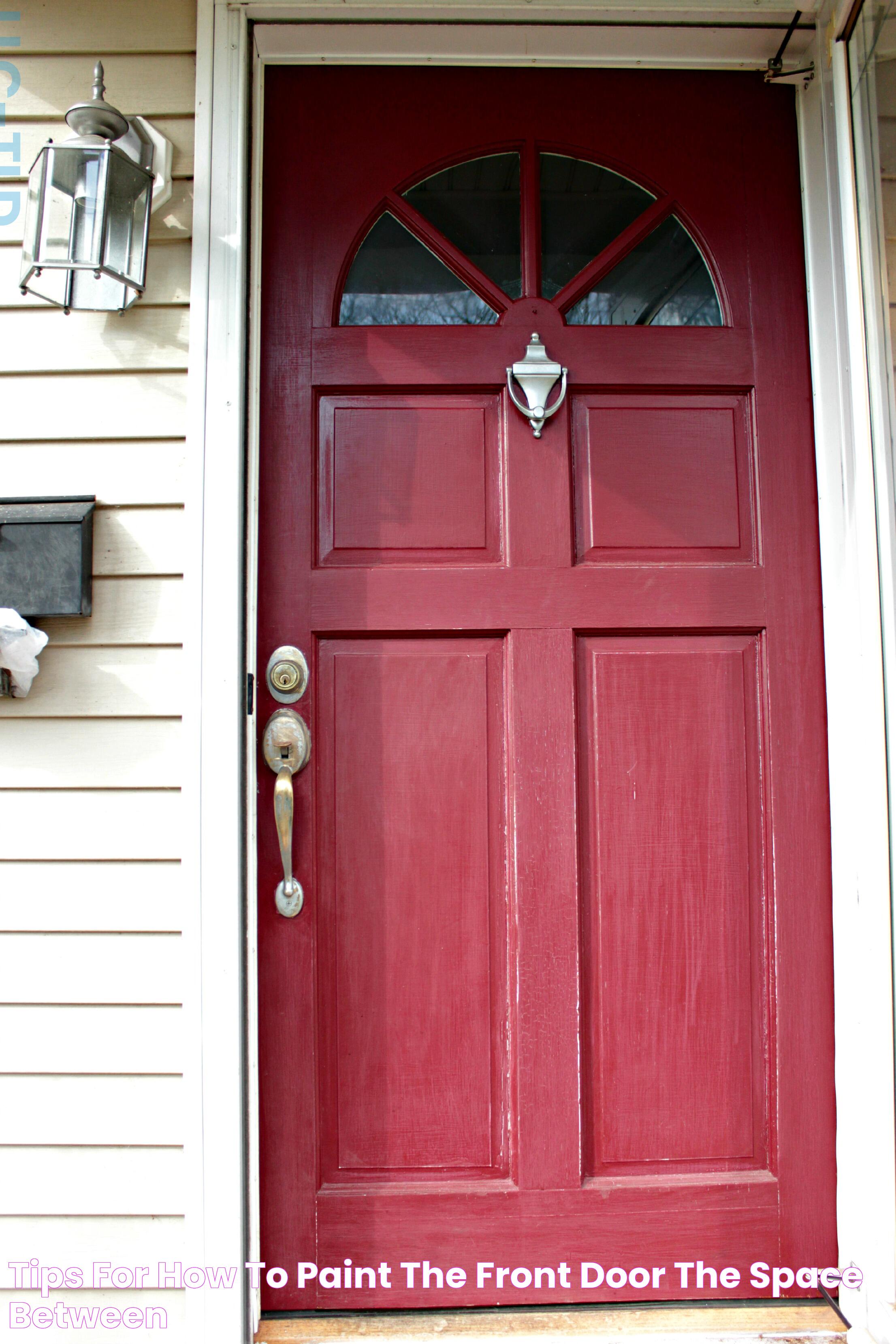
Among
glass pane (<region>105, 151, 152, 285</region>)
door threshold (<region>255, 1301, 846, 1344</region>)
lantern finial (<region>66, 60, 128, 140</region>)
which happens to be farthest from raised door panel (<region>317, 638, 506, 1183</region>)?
lantern finial (<region>66, 60, 128, 140</region>)

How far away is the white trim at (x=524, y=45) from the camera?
1.49 metres

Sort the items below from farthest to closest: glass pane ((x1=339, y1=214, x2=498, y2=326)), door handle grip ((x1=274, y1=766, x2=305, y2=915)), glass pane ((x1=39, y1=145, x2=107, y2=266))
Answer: glass pane ((x1=339, y1=214, x2=498, y2=326)) < door handle grip ((x1=274, y1=766, x2=305, y2=915)) < glass pane ((x1=39, y1=145, x2=107, y2=266))

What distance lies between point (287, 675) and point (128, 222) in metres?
0.77

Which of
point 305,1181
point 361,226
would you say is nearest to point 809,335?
point 361,226

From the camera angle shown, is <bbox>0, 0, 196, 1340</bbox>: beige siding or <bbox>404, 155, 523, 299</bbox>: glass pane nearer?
<bbox>0, 0, 196, 1340</bbox>: beige siding

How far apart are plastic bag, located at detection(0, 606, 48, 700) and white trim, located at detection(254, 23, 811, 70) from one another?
3.52ft

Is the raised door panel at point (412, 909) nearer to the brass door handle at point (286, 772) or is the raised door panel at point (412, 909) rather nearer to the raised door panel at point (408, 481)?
the brass door handle at point (286, 772)

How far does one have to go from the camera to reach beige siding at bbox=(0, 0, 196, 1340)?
136 centimetres

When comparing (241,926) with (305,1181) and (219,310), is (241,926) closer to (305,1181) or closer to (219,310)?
(305,1181)

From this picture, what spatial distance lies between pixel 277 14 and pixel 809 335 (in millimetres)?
1063

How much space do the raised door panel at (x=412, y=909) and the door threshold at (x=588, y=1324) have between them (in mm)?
214

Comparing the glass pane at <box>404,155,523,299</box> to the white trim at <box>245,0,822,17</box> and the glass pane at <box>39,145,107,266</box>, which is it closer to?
the white trim at <box>245,0,822,17</box>

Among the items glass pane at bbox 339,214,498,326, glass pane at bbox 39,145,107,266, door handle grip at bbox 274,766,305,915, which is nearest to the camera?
glass pane at bbox 39,145,107,266

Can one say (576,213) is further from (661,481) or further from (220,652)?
(220,652)
